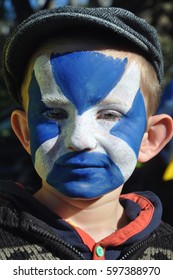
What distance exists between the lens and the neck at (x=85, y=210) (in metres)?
1.75

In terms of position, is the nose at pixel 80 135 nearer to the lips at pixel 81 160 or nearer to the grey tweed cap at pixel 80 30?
the lips at pixel 81 160

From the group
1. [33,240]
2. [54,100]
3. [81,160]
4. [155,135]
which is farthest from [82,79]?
[33,240]

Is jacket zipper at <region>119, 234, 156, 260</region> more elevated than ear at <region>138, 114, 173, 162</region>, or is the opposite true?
ear at <region>138, 114, 173, 162</region>

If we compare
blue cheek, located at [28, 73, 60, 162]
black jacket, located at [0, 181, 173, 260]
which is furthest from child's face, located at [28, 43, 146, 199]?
black jacket, located at [0, 181, 173, 260]

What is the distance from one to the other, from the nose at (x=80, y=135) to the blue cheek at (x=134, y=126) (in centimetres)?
9

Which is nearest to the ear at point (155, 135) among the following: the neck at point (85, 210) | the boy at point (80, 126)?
the boy at point (80, 126)

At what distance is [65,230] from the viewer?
5.63 ft

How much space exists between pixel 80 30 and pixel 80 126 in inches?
11.8

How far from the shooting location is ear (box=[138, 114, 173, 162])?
73.3 inches

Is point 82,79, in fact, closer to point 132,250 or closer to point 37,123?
point 37,123

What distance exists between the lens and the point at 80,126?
161 centimetres

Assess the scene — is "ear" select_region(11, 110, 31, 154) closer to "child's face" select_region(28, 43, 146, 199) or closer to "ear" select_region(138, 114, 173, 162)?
"child's face" select_region(28, 43, 146, 199)

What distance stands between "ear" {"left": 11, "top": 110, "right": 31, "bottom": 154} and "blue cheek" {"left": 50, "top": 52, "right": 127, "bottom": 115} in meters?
0.23
